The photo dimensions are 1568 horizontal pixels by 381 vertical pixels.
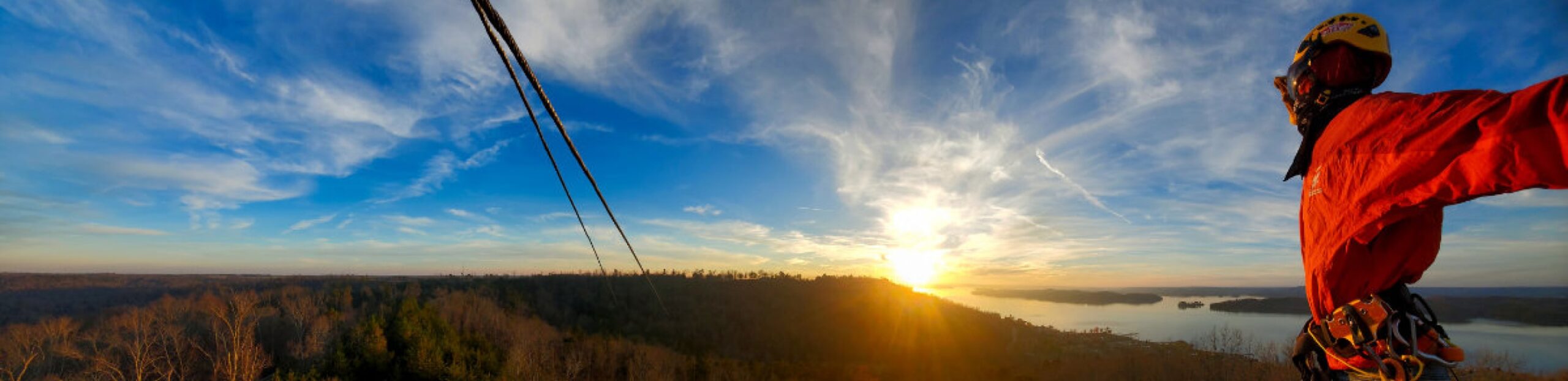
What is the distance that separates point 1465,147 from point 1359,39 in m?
1.08

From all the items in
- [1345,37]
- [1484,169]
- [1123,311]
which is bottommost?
[1123,311]

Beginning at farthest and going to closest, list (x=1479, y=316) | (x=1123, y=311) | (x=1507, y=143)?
(x=1123, y=311) < (x=1479, y=316) < (x=1507, y=143)

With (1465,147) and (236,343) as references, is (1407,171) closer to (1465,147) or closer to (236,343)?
(1465,147)

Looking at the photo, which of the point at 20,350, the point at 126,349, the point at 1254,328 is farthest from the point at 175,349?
the point at 1254,328

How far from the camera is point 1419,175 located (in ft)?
3.71

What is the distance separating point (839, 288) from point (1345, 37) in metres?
39.0

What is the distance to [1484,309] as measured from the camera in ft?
189

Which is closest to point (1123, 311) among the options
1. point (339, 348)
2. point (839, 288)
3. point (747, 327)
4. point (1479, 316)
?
point (1479, 316)

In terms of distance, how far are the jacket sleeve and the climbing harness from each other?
50cm

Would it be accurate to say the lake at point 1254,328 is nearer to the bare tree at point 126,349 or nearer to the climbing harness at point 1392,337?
the climbing harness at point 1392,337

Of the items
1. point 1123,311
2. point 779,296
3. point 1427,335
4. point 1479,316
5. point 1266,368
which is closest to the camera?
point 1427,335

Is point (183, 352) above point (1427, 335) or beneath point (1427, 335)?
beneath

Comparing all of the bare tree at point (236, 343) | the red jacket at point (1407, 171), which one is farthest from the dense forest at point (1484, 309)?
the bare tree at point (236, 343)

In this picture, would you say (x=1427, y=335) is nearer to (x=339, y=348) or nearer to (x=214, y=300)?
(x=339, y=348)
